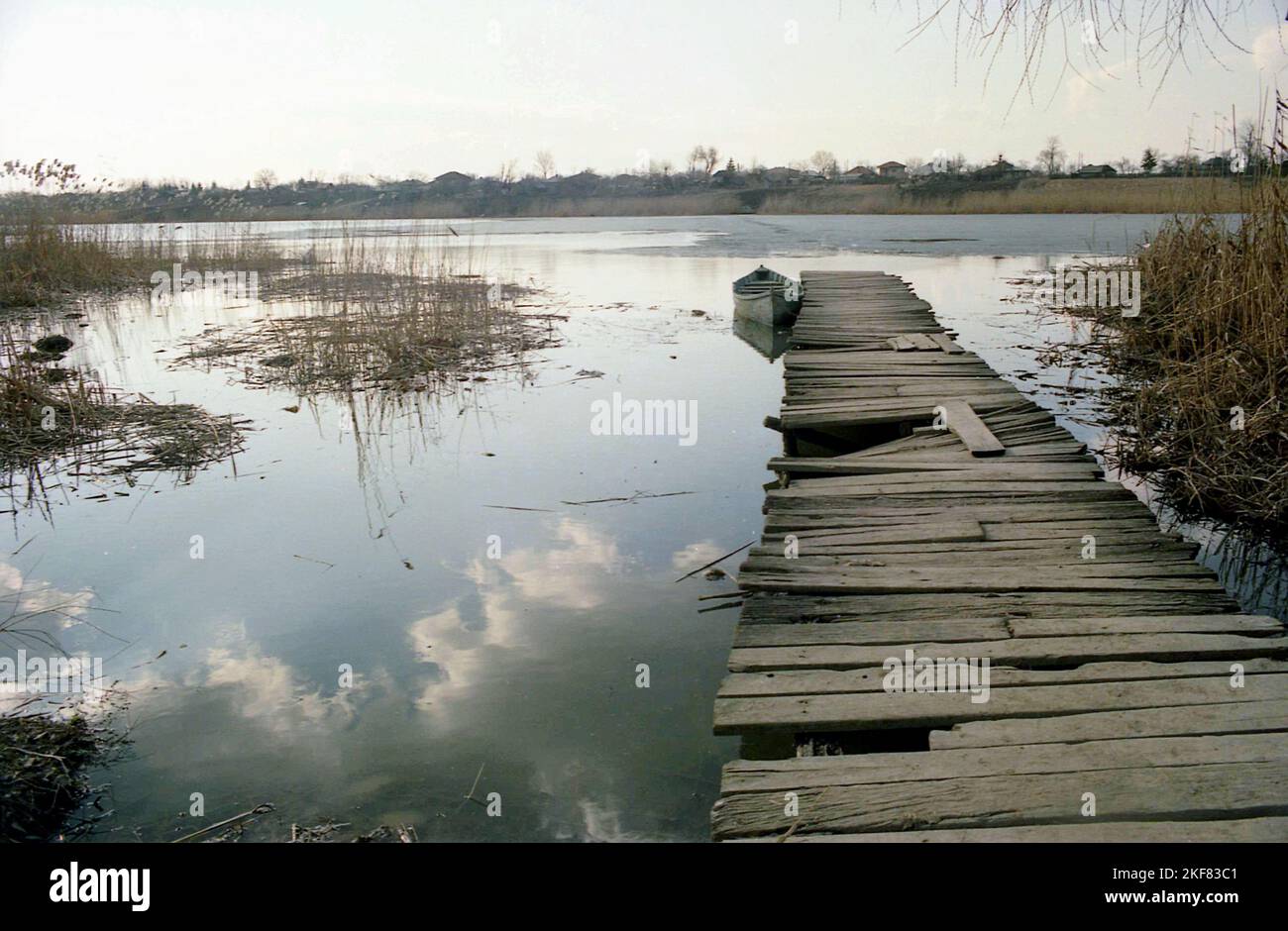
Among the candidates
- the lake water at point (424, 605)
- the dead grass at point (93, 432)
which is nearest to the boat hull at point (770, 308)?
the lake water at point (424, 605)

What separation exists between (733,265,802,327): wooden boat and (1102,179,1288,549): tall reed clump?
655cm

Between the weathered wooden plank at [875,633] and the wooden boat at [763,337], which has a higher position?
the wooden boat at [763,337]

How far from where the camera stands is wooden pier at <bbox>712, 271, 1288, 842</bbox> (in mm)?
2490

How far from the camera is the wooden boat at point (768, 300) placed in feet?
Answer: 47.6

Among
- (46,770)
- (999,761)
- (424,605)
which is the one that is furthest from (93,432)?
(999,761)

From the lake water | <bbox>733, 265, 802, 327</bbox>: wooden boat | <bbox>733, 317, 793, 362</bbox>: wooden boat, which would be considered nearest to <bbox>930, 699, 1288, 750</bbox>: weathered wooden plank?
the lake water

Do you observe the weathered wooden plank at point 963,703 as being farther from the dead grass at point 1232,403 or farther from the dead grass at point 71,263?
the dead grass at point 71,263

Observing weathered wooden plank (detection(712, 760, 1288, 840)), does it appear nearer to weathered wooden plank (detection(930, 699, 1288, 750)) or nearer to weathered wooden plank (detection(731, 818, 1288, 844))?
weathered wooden plank (detection(731, 818, 1288, 844))

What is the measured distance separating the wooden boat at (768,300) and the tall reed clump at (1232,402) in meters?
6.55

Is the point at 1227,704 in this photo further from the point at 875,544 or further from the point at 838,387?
the point at 838,387
